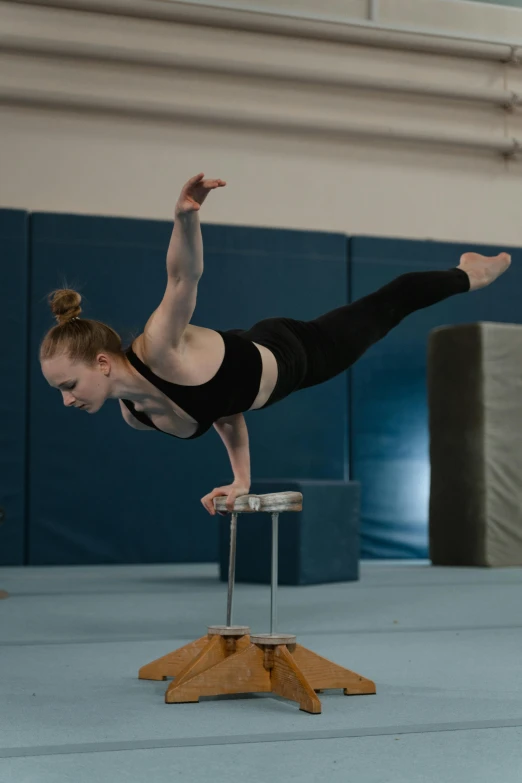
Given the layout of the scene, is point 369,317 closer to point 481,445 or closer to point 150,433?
point 481,445

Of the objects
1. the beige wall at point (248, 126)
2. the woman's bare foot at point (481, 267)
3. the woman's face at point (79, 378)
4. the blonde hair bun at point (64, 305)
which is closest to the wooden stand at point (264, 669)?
the woman's face at point (79, 378)

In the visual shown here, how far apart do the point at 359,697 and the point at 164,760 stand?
2.72 feet

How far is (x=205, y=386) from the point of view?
2.78 m

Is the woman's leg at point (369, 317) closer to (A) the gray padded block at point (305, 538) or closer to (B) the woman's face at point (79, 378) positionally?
(B) the woman's face at point (79, 378)

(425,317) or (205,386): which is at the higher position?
(425,317)

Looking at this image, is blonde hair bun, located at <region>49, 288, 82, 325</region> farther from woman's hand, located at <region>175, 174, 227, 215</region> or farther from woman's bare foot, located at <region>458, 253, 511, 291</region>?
woman's bare foot, located at <region>458, 253, 511, 291</region>

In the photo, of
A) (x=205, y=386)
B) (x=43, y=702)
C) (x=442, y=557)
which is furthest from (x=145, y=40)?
(x=43, y=702)

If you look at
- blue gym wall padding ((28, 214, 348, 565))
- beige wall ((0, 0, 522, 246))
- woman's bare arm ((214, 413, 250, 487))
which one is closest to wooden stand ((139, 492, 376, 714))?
woman's bare arm ((214, 413, 250, 487))

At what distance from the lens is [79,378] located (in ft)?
8.82

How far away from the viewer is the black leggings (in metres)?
3.05

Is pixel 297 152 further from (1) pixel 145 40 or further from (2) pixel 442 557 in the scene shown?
(2) pixel 442 557

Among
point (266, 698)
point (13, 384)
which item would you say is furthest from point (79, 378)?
point (13, 384)

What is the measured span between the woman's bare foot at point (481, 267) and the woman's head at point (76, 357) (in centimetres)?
135

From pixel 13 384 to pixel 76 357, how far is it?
4.02 meters
